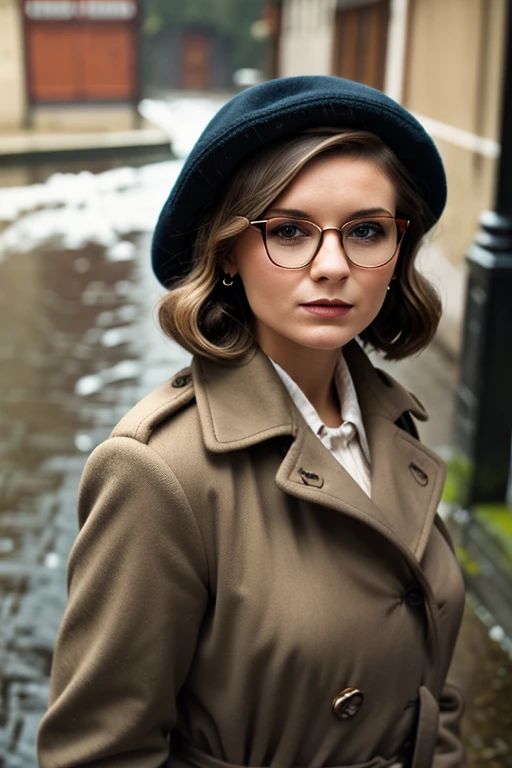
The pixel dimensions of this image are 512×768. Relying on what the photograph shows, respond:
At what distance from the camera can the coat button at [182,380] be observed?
1669 mm

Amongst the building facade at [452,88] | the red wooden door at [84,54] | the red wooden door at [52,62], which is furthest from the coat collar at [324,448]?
the red wooden door at [84,54]

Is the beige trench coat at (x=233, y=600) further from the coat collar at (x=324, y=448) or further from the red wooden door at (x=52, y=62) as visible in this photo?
the red wooden door at (x=52, y=62)

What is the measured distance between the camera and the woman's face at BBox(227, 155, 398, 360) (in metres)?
1.52

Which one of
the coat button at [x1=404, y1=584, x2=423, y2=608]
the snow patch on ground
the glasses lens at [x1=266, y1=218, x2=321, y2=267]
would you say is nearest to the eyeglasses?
the glasses lens at [x1=266, y1=218, x2=321, y2=267]

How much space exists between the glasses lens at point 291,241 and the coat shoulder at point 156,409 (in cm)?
27

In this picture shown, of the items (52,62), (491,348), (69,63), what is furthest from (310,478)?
(69,63)

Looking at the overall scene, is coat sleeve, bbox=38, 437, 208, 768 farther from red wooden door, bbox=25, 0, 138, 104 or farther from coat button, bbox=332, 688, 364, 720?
red wooden door, bbox=25, 0, 138, 104

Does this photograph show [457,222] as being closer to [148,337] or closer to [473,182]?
[473,182]

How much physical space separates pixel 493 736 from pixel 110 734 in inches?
91.2

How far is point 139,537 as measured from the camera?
149 centimetres

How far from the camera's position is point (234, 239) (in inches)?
63.5

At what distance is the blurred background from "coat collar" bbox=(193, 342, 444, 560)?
1.40 ft

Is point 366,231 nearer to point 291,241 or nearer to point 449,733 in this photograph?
point 291,241

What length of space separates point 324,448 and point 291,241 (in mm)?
352
